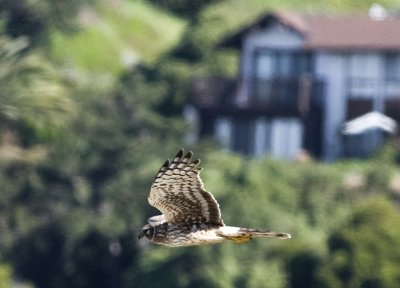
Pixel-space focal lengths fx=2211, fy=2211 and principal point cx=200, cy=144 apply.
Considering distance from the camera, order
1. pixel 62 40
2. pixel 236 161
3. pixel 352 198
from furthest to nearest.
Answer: pixel 62 40
pixel 236 161
pixel 352 198

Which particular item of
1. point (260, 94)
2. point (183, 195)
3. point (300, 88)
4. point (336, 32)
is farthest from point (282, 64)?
point (183, 195)

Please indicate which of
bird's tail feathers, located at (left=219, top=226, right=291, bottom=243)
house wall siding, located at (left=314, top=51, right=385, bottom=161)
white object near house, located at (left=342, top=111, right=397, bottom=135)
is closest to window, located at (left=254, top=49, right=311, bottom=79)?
house wall siding, located at (left=314, top=51, right=385, bottom=161)

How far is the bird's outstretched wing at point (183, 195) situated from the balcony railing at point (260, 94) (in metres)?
32.8

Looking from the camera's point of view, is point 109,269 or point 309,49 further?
point 309,49

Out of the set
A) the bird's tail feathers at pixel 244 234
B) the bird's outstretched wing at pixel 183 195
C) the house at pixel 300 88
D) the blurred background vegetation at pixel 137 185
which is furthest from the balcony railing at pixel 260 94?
the bird's tail feathers at pixel 244 234

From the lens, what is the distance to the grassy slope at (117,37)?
5838 centimetres

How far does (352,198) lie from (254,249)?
16.1 feet

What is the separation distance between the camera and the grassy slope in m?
58.4

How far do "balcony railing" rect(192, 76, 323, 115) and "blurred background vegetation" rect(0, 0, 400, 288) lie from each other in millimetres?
527

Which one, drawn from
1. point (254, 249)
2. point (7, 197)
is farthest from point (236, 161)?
point (254, 249)

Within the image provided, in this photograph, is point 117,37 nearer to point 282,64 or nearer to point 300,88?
point 282,64

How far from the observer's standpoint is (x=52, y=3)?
53.8 m

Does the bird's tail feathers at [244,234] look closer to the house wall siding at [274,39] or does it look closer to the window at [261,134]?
the window at [261,134]

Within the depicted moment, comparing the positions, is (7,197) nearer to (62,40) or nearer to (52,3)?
(52,3)
